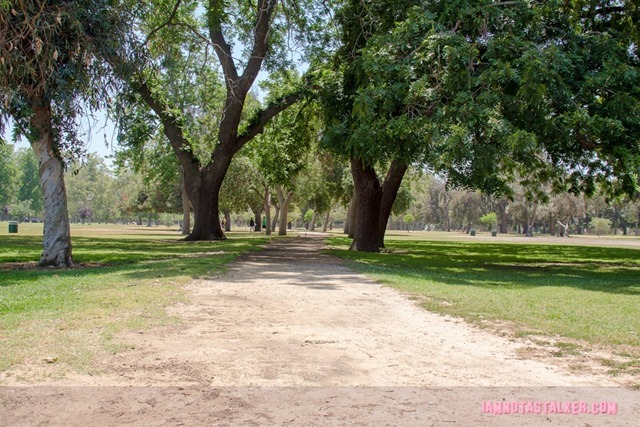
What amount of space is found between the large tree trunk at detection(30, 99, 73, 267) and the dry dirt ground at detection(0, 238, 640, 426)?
8261 mm

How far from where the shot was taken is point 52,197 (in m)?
14.4

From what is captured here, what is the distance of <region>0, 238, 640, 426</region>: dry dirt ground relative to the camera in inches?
158

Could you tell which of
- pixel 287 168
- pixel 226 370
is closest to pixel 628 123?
pixel 226 370

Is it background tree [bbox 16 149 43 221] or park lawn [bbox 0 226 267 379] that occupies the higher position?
background tree [bbox 16 149 43 221]

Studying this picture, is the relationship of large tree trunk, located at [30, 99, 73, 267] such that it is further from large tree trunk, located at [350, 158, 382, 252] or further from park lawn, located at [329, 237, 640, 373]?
large tree trunk, located at [350, 158, 382, 252]

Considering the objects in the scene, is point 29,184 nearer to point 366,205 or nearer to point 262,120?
point 262,120

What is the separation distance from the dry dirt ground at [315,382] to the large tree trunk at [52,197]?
27.1 ft

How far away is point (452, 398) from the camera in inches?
175

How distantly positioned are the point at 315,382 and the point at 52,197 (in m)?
11.9

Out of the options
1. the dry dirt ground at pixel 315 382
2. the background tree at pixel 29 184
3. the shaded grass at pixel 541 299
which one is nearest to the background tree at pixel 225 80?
the shaded grass at pixel 541 299

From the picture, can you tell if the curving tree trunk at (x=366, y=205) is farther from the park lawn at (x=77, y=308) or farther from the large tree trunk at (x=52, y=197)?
the large tree trunk at (x=52, y=197)

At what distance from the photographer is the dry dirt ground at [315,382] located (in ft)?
13.2

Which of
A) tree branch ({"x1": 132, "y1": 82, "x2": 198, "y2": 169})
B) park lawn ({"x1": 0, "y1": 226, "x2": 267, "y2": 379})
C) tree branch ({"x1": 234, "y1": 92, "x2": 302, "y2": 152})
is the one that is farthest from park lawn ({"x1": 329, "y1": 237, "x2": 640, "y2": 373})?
tree branch ({"x1": 132, "y1": 82, "x2": 198, "y2": 169})

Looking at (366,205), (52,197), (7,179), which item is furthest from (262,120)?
(7,179)
